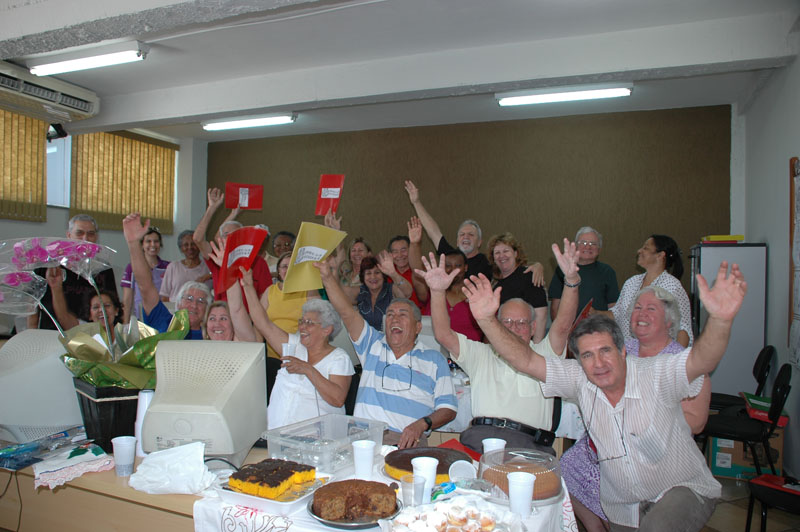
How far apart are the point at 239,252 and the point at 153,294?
1015 millimetres

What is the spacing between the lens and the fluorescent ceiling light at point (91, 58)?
450 centimetres

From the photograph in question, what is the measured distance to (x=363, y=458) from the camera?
5.57 ft

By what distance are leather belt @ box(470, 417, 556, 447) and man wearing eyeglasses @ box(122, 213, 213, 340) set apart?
5.61 feet

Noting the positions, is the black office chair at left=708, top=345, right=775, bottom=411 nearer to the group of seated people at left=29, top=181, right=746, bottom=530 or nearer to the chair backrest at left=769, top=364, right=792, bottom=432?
→ the chair backrest at left=769, top=364, right=792, bottom=432

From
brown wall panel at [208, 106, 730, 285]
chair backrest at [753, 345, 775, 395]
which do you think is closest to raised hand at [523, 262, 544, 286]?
chair backrest at [753, 345, 775, 395]

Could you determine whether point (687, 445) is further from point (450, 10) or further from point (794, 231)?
point (450, 10)

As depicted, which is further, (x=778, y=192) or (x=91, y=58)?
(x=91, y=58)

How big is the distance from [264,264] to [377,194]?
285 centimetres

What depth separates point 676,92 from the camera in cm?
548

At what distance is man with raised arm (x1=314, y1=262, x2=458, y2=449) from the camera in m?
2.68

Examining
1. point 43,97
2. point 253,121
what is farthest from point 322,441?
point 253,121

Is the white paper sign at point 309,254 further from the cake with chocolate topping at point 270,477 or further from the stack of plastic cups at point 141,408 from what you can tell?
the cake with chocolate topping at point 270,477

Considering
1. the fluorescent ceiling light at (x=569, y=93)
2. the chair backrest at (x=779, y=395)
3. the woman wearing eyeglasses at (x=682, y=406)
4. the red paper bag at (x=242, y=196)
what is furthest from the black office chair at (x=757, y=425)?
the red paper bag at (x=242, y=196)

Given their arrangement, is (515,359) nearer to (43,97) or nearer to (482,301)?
(482,301)
